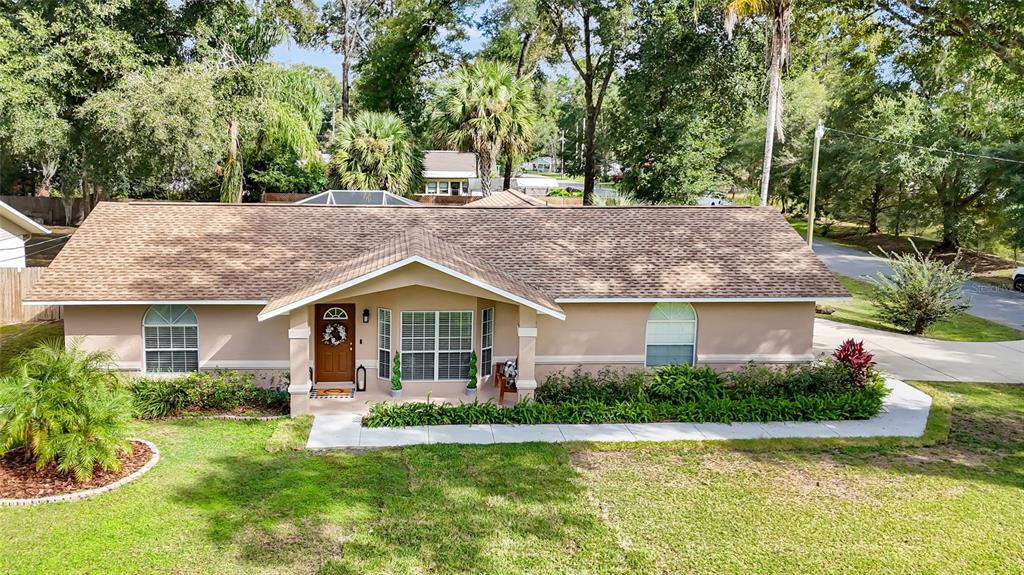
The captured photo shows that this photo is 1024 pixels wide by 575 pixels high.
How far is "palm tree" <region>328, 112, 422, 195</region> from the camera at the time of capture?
32.9 metres

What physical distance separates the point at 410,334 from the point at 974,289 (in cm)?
3018

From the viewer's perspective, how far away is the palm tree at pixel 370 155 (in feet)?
108

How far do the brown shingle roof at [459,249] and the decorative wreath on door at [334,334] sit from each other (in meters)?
1.24

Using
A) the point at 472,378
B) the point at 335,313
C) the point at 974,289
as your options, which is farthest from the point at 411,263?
the point at 974,289

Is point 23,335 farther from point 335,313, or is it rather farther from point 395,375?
point 395,375

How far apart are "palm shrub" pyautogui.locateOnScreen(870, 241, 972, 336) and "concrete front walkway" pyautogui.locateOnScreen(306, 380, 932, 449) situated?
387 inches

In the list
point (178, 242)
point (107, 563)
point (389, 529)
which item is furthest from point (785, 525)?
point (178, 242)

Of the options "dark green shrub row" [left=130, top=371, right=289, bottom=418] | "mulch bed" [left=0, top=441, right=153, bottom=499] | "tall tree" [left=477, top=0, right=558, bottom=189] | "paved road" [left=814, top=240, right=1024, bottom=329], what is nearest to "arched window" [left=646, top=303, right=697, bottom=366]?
"dark green shrub row" [left=130, top=371, right=289, bottom=418]

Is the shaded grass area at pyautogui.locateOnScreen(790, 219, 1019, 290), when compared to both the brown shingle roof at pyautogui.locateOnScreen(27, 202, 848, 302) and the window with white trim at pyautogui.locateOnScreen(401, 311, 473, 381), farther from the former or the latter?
the window with white trim at pyautogui.locateOnScreen(401, 311, 473, 381)

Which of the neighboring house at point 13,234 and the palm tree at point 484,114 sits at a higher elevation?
the palm tree at point 484,114

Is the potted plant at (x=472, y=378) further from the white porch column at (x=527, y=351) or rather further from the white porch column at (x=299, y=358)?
the white porch column at (x=299, y=358)

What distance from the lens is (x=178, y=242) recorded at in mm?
18156

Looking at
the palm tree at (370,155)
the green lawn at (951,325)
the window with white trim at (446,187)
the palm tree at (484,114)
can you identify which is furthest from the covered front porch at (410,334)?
the window with white trim at (446,187)

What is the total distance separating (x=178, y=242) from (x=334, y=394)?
18.2 ft
